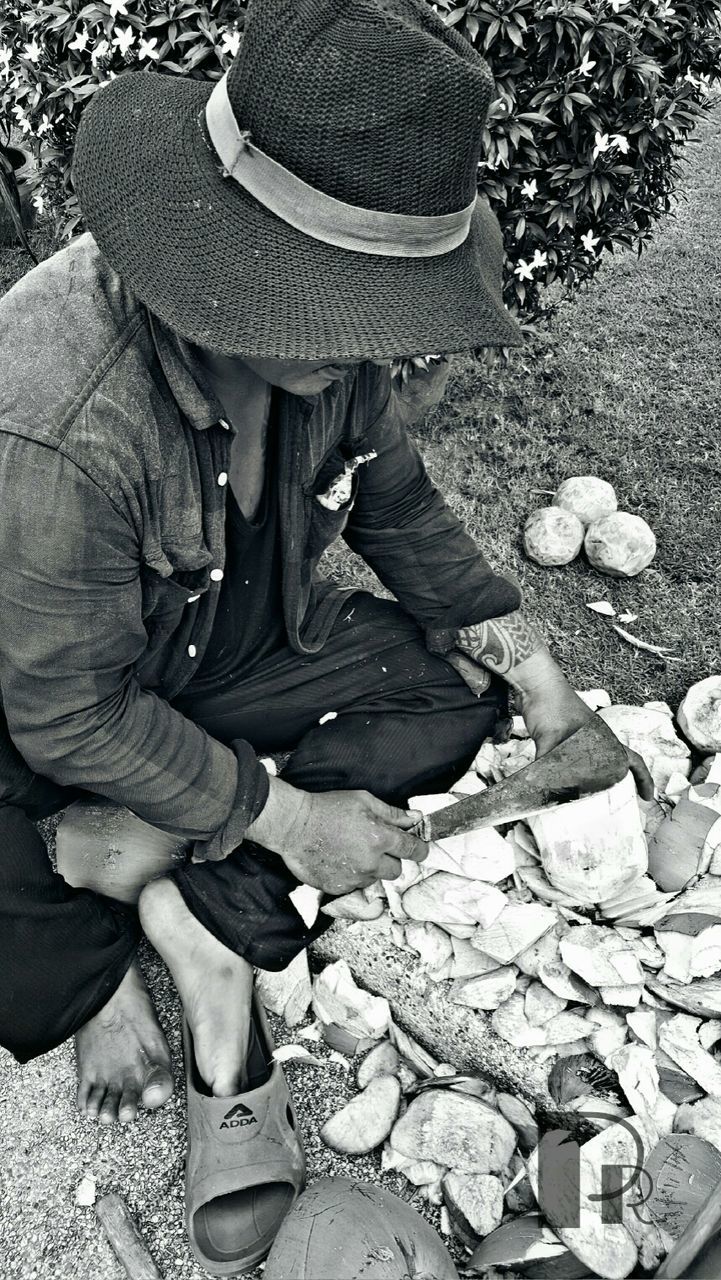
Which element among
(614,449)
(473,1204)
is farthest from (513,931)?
(614,449)

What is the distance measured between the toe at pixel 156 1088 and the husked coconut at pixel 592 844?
1.02 meters

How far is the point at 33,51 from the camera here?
10.2ft

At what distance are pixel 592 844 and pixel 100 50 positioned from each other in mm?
2662

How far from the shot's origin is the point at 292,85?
1.45 metres

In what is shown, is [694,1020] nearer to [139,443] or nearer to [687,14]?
[139,443]

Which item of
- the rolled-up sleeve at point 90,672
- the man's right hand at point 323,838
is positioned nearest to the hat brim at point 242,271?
Result: the rolled-up sleeve at point 90,672

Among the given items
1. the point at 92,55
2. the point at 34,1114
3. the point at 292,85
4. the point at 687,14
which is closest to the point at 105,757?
the point at 34,1114

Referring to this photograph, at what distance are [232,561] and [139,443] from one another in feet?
1.86

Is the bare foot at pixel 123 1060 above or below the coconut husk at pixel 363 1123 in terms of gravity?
above

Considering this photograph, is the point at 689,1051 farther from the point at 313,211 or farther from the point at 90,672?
the point at 313,211

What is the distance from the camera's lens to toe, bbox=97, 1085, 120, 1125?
224 centimetres

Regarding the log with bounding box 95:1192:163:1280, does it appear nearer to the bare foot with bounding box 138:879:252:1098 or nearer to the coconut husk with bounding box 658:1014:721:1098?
the bare foot with bounding box 138:879:252:1098

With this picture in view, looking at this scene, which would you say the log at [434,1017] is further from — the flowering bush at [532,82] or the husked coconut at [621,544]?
the flowering bush at [532,82]

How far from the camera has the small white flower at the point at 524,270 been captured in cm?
349
